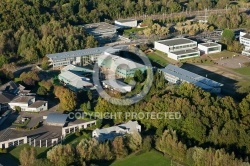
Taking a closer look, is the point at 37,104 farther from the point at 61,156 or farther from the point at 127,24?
the point at 127,24

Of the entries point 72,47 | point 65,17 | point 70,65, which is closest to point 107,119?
point 70,65

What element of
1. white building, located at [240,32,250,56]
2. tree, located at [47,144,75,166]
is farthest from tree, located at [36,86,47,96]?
white building, located at [240,32,250,56]

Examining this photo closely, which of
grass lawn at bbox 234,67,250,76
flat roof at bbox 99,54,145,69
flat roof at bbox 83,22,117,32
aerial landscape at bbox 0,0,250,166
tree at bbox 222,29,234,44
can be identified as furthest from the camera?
flat roof at bbox 83,22,117,32

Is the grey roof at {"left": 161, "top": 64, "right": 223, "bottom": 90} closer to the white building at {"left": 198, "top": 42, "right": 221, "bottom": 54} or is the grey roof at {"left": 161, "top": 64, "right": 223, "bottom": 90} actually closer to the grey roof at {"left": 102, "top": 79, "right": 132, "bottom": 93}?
the grey roof at {"left": 102, "top": 79, "right": 132, "bottom": 93}

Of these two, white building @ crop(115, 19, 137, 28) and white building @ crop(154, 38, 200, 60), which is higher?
white building @ crop(115, 19, 137, 28)

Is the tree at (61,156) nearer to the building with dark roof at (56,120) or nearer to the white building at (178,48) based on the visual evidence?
the building with dark roof at (56,120)

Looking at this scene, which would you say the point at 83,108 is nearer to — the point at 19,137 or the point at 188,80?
the point at 19,137
